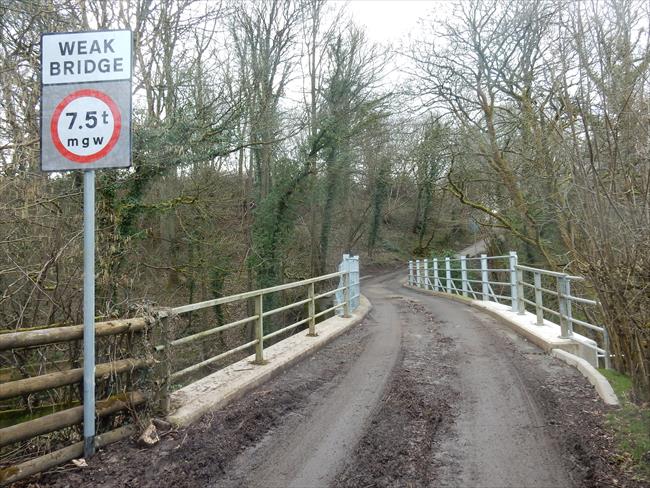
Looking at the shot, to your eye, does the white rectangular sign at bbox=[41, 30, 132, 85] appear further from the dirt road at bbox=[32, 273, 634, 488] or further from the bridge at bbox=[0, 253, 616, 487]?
the dirt road at bbox=[32, 273, 634, 488]

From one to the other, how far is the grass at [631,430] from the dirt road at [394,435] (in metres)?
0.13

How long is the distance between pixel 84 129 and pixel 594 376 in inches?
205

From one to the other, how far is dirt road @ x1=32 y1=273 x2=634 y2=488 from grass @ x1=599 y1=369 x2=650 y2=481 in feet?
0.42

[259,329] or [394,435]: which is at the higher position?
[259,329]

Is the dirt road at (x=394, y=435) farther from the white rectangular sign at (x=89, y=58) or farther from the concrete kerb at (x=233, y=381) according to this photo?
the white rectangular sign at (x=89, y=58)

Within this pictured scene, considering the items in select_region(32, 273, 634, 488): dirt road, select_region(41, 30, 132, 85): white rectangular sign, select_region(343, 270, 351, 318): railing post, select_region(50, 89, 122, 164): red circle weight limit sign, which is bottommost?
select_region(32, 273, 634, 488): dirt road

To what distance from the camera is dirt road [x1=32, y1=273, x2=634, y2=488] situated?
3.40 meters

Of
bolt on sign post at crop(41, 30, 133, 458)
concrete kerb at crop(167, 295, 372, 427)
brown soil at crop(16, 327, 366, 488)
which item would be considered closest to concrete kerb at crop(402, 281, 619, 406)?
brown soil at crop(16, 327, 366, 488)

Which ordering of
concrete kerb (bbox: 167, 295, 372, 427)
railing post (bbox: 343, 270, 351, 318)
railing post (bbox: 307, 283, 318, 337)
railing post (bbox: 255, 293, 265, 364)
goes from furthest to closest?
1. railing post (bbox: 343, 270, 351, 318)
2. railing post (bbox: 307, 283, 318, 337)
3. railing post (bbox: 255, 293, 265, 364)
4. concrete kerb (bbox: 167, 295, 372, 427)

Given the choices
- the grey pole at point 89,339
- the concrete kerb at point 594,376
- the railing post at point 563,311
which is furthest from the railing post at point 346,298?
the grey pole at point 89,339

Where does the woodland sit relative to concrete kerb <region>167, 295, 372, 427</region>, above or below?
above

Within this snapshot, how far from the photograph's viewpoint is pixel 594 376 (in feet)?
17.1

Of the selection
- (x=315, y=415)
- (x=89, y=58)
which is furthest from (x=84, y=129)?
(x=315, y=415)

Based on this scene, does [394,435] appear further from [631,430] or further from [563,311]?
[563,311]
